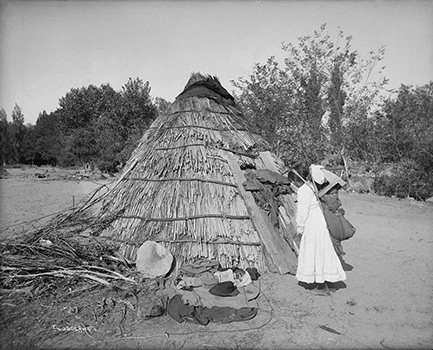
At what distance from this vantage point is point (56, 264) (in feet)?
13.4

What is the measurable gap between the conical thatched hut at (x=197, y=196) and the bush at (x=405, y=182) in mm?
8092

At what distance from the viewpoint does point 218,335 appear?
3035mm

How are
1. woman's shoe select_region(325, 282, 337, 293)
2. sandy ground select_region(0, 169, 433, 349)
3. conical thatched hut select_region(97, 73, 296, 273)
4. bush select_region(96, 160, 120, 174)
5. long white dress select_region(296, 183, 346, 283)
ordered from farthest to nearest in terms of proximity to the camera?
bush select_region(96, 160, 120, 174) < conical thatched hut select_region(97, 73, 296, 273) < woman's shoe select_region(325, 282, 337, 293) < long white dress select_region(296, 183, 346, 283) < sandy ground select_region(0, 169, 433, 349)

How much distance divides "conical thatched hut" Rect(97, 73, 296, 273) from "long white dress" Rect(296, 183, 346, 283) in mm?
667

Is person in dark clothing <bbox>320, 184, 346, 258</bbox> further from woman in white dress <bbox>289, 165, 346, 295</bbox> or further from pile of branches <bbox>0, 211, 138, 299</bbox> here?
pile of branches <bbox>0, 211, 138, 299</bbox>

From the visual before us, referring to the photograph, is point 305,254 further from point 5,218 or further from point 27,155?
point 27,155

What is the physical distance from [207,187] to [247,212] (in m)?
0.73

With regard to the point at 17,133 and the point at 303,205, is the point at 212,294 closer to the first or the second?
the point at 303,205

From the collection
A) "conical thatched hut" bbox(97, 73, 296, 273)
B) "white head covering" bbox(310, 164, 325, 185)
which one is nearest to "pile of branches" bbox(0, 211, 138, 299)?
"conical thatched hut" bbox(97, 73, 296, 273)

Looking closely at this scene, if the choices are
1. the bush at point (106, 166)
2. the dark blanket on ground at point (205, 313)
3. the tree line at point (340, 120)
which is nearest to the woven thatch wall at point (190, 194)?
the dark blanket on ground at point (205, 313)

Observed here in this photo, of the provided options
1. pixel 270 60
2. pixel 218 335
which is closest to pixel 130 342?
pixel 218 335

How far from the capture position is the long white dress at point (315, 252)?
12.3ft

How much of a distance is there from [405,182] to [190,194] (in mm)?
9711

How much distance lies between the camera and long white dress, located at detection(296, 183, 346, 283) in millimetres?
3736
